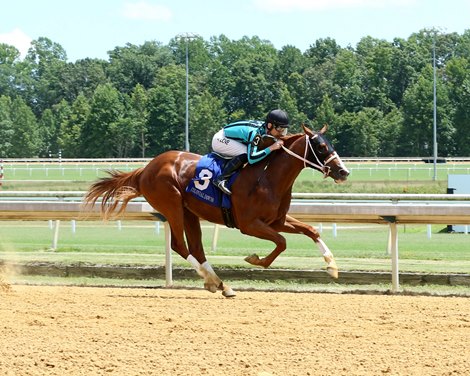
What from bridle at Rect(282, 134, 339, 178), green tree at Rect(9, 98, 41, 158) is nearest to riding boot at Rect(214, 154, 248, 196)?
bridle at Rect(282, 134, 339, 178)

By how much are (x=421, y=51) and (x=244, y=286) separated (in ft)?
228

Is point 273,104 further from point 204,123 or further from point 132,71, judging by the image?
point 132,71

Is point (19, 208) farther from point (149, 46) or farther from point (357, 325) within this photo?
point (149, 46)

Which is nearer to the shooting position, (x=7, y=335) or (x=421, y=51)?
(x=7, y=335)

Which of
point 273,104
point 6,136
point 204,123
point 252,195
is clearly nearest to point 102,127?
point 204,123

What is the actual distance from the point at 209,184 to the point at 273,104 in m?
53.1

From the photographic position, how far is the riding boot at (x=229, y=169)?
373 inches

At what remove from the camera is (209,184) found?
9594 millimetres

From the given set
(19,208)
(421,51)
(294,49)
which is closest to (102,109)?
(294,49)

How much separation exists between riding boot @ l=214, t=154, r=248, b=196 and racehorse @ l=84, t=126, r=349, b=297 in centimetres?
7

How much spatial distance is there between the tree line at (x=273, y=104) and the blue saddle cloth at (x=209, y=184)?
43.5 meters

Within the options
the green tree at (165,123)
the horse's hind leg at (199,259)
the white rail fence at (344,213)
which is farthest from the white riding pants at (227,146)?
the green tree at (165,123)

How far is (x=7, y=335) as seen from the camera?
716cm

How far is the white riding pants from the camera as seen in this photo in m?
9.64
